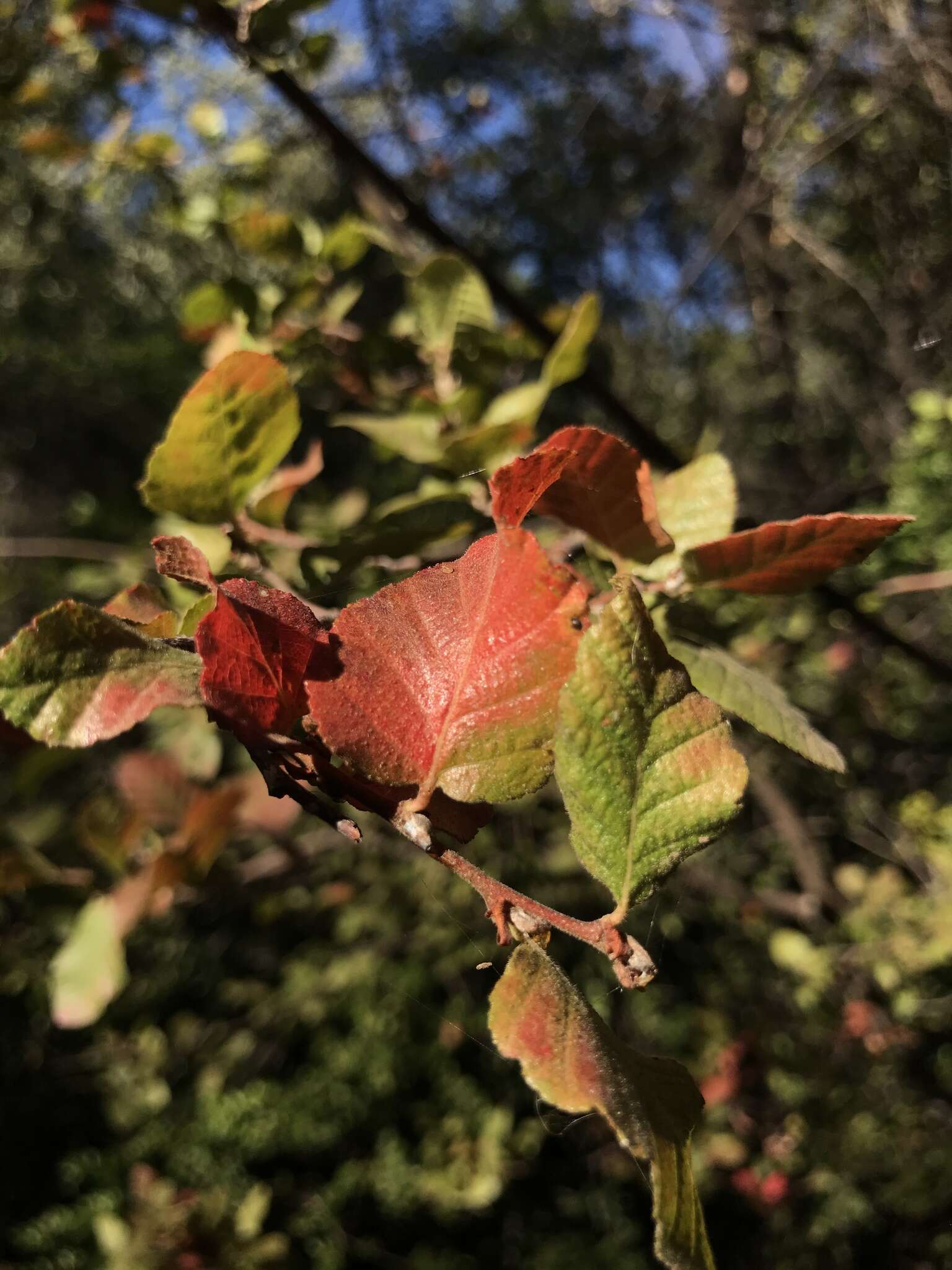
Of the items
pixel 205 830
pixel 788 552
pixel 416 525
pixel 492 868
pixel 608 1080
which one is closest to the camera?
pixel 608 1080

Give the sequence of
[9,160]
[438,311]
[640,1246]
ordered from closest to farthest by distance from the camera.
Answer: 1. [438,311]
2. [640,1246]
3. [9,160]

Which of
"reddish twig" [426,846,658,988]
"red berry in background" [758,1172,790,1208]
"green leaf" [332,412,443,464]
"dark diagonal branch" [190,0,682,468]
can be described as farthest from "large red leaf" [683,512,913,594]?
"red berry in background" [758,1172,790,1208]

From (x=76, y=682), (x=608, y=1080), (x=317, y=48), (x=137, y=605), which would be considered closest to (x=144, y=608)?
(x=137, y=605)

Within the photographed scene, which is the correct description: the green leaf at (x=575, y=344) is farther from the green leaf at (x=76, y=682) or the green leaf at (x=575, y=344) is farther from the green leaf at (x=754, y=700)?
the green leaf at (x=76, y=682)

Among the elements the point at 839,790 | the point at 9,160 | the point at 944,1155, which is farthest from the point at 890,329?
the point at 9,160

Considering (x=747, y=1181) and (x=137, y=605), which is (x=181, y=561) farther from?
(x=747, y=1181)

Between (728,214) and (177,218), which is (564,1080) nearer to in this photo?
(177,218)

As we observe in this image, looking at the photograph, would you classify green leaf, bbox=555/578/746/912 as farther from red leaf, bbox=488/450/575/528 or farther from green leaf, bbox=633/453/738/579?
green leaf, bbox=633/453/738/579
